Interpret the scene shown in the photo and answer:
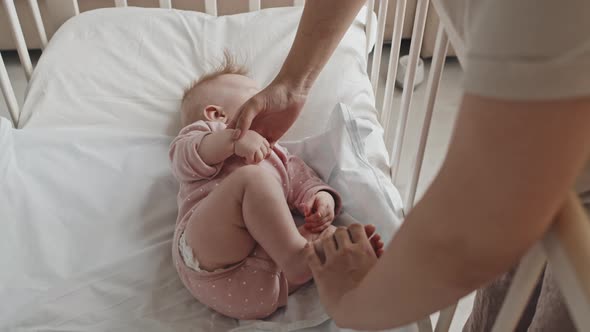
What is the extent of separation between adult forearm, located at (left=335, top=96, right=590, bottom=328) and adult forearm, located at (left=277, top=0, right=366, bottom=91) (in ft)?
1.64

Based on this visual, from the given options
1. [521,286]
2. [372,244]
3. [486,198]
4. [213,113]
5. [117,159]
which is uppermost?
[486,198]

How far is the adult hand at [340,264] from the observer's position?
549mm

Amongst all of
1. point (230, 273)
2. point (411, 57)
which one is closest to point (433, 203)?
point (230, 273)

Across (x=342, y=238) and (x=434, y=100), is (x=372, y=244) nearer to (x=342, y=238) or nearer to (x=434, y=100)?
(x=342, y=238)

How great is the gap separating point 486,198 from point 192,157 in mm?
722

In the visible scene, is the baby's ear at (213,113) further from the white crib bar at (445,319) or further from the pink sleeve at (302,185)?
the white crib bar at (445,319)

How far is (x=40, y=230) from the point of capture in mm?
990

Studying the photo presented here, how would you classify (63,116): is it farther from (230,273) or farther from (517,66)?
(517,66)

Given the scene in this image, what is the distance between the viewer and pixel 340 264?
576 mm

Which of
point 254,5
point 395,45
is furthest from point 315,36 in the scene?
point 254,5

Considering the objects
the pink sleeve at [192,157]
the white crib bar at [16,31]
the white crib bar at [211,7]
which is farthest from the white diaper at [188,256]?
the white crib bar at [211,7]

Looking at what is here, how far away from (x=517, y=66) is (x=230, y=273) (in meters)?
0.62

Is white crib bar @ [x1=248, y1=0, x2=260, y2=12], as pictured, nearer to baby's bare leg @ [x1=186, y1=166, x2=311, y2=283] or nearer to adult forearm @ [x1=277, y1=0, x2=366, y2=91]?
adult forearm @ [x1=277, y1=0, x2=366, y2=91]

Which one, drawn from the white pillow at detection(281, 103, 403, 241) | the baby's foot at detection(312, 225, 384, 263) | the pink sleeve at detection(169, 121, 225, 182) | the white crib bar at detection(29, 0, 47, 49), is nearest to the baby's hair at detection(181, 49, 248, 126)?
the pink sleeve at detection(169, 121, 225, 182)
